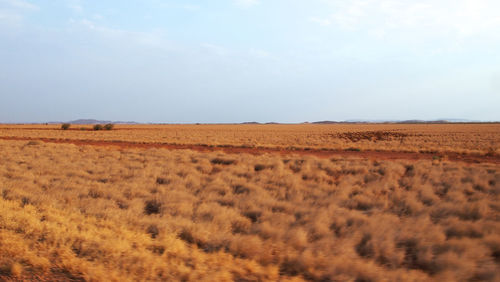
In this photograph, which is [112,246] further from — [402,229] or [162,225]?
[402,229]

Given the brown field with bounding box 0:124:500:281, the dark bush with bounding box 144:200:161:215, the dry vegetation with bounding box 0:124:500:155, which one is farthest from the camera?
the dry vegetation with bounding box 0:124:500:155

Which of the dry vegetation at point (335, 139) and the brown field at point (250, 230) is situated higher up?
the dry vegetation at point (335, 139)

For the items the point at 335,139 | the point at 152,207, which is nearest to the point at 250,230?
the point at 152,207

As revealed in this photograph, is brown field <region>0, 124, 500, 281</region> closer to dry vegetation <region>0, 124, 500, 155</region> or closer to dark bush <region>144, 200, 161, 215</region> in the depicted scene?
dark bush <region>144, 200, 161, 215</region>

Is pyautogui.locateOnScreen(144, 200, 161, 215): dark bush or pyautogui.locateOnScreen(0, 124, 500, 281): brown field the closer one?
pyautogui.locateOnScreen(0, 124, 500, 281): brown field

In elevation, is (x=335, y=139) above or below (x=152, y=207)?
above

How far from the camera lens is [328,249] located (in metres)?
4.30

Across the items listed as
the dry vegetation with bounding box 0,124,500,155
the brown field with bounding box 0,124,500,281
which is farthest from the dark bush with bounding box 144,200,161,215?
the dry vegetation with bounding box 0,124,500,155

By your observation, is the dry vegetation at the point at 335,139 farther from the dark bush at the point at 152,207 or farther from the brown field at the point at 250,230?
the dark bush at the point at 152,207

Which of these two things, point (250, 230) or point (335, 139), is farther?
point (335, 139)

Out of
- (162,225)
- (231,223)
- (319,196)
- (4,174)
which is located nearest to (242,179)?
(319,196)

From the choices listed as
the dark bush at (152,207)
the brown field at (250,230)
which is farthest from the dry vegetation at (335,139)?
the dark bush at (152,207)

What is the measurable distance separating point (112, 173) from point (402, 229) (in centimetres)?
921

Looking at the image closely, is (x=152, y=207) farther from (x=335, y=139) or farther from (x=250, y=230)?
(x=335, y=139)
